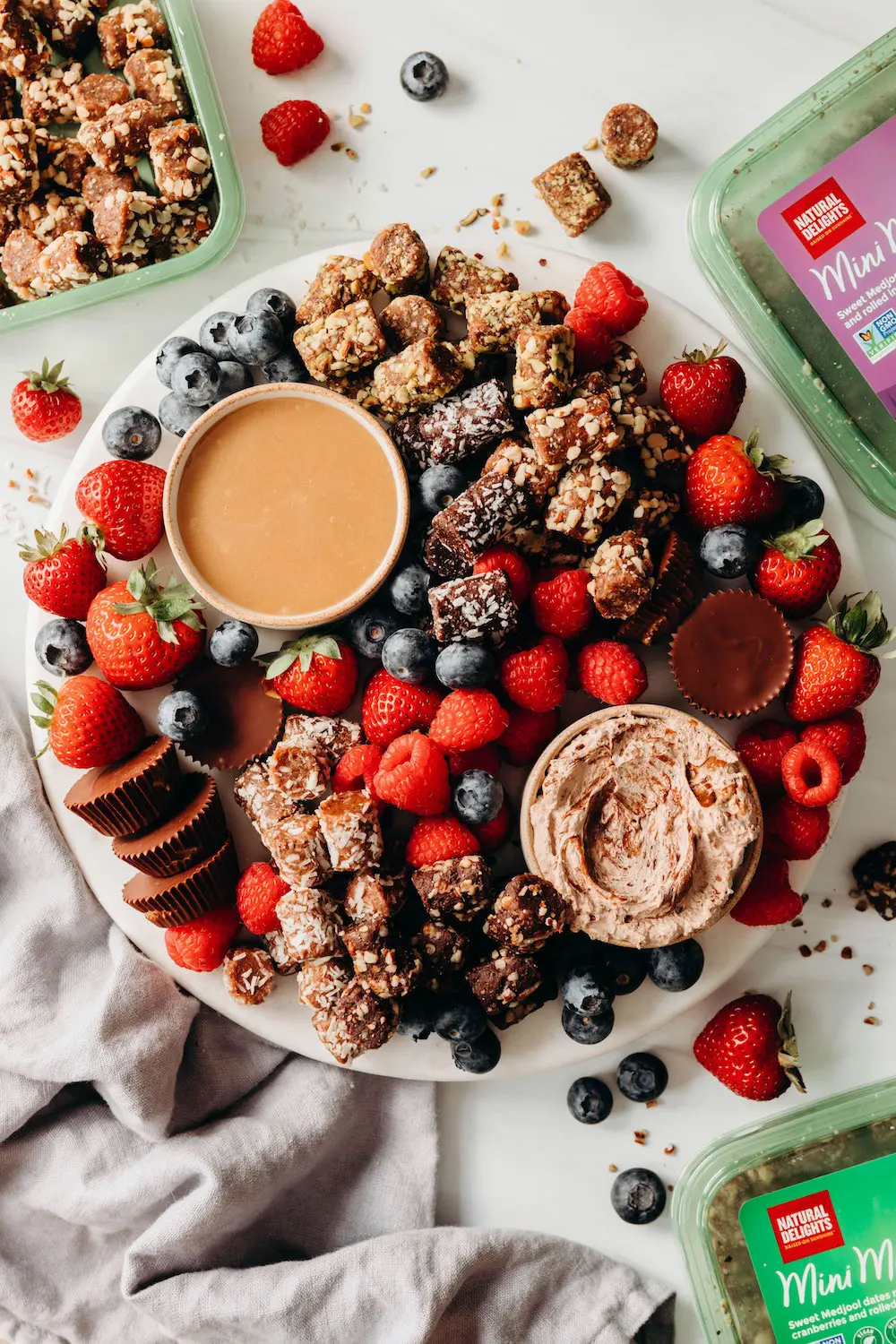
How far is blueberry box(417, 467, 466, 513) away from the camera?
2070 millimetres

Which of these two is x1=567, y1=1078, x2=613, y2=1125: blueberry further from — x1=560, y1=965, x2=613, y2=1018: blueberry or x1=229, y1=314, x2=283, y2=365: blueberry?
x1=229, y1=314, x2=283, y2=365: blueberry

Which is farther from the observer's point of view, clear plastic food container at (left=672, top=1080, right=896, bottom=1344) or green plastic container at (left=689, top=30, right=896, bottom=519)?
green plastic container at (left=689, top=30, right=896, bottom=519)

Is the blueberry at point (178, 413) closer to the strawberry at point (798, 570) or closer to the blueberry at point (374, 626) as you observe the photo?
the blueberry at point (374, 626)

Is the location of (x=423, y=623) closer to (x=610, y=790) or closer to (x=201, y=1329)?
(x=610, y=790)

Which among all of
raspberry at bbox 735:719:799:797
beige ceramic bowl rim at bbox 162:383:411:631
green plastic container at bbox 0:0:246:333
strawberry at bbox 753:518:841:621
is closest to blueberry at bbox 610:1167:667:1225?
raspberry at bbox 735:719:799:797

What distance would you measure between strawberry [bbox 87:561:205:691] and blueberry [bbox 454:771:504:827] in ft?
2.00

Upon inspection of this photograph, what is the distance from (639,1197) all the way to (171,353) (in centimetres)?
205

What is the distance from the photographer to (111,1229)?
224cm

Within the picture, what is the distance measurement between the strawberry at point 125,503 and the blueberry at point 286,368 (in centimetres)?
30

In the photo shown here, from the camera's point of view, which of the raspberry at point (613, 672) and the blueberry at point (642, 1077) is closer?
the raspberry at point (613, 672)

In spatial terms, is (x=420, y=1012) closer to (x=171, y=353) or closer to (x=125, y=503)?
(x=125, y=503)

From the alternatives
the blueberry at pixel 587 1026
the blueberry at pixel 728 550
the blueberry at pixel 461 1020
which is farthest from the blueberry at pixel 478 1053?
the blueberry at pixel 728 550

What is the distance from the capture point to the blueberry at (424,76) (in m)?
2.30

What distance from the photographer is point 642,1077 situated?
2.28m
